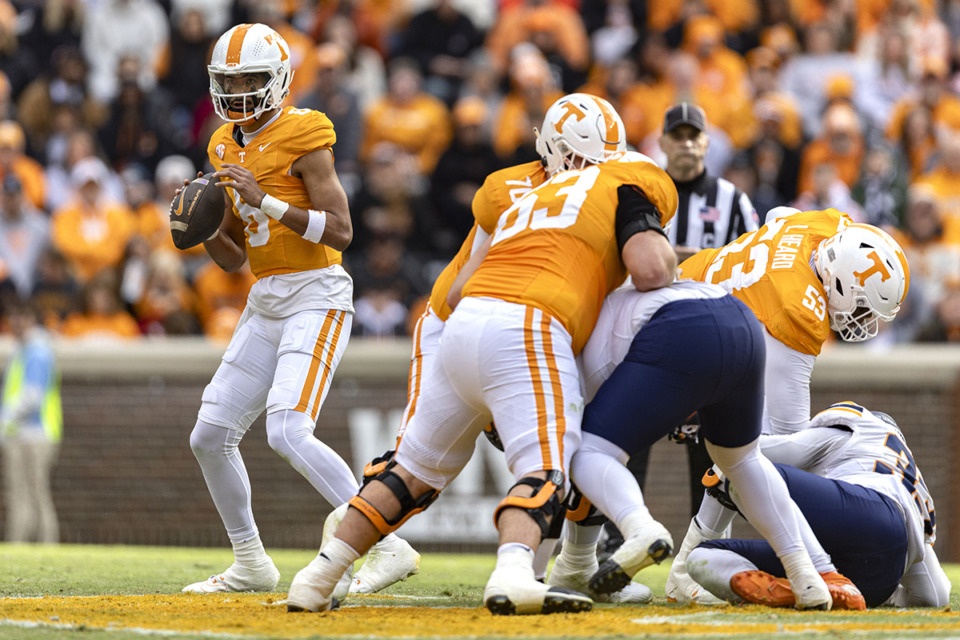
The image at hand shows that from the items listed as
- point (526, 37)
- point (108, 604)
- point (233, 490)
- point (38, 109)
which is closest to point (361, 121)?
point (526, 37)

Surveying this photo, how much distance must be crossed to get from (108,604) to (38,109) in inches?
370

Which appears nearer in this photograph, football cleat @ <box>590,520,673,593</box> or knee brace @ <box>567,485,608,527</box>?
football cleat @ <box>590,520,673,593</box>

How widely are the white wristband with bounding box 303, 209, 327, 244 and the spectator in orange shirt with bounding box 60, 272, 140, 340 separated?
5.75 m

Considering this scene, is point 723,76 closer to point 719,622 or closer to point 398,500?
point 398,500

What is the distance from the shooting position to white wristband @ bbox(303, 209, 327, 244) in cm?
563

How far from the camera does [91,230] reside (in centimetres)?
1195

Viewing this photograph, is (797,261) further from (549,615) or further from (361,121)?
(361,121)

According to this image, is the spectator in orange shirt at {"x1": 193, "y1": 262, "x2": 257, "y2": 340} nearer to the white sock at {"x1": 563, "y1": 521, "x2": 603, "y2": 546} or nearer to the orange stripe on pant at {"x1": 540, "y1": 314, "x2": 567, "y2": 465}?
the white sock at {"x1": 563, "y1": 521, "x2": 603, "y2": 546}

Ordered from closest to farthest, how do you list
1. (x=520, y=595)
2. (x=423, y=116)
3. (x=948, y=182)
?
(x=520, y=595), (x=948, y=182), (x=423, y=116)

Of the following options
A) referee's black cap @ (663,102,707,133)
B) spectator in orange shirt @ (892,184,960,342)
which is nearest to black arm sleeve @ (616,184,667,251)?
referee's black cap @ (663,102,707,133)

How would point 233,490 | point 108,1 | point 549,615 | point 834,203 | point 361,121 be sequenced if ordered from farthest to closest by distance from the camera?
point 108,1 < point 361,121 < point 834,203 < point 233,490 < point 549,615

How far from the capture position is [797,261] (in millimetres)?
5609

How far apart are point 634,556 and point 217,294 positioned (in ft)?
25.0

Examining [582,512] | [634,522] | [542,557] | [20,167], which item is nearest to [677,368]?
[634,522]
